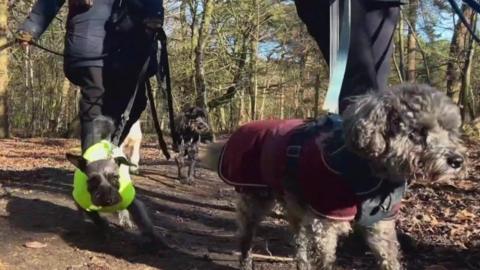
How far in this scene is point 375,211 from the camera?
341 cm

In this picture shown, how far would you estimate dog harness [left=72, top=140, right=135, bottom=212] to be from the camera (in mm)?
4508

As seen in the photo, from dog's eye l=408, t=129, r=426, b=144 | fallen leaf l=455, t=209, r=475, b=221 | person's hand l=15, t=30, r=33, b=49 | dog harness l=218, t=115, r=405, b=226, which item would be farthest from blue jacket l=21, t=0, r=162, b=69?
fallen leaf l=455, t=209, r=475, b=221

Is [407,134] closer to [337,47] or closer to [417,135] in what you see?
[417,135]

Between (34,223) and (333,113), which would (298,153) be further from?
(34,223)

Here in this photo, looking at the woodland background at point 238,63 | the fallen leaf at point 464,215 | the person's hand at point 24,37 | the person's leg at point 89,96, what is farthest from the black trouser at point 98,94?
the woodland background at point 238,63

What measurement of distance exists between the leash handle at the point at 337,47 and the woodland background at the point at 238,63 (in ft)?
39.3

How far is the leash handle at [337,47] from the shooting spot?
147 inches

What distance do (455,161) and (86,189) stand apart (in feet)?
8.39

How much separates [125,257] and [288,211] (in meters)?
1.35

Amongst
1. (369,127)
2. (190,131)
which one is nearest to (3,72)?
(190,131)

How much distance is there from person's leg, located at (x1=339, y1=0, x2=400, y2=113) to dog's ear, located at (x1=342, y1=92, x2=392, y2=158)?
0.78 m

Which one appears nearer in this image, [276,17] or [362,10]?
[362,10]

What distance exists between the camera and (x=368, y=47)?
13.7ft

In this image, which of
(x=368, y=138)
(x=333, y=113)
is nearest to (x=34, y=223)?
(x=333, y=113)
